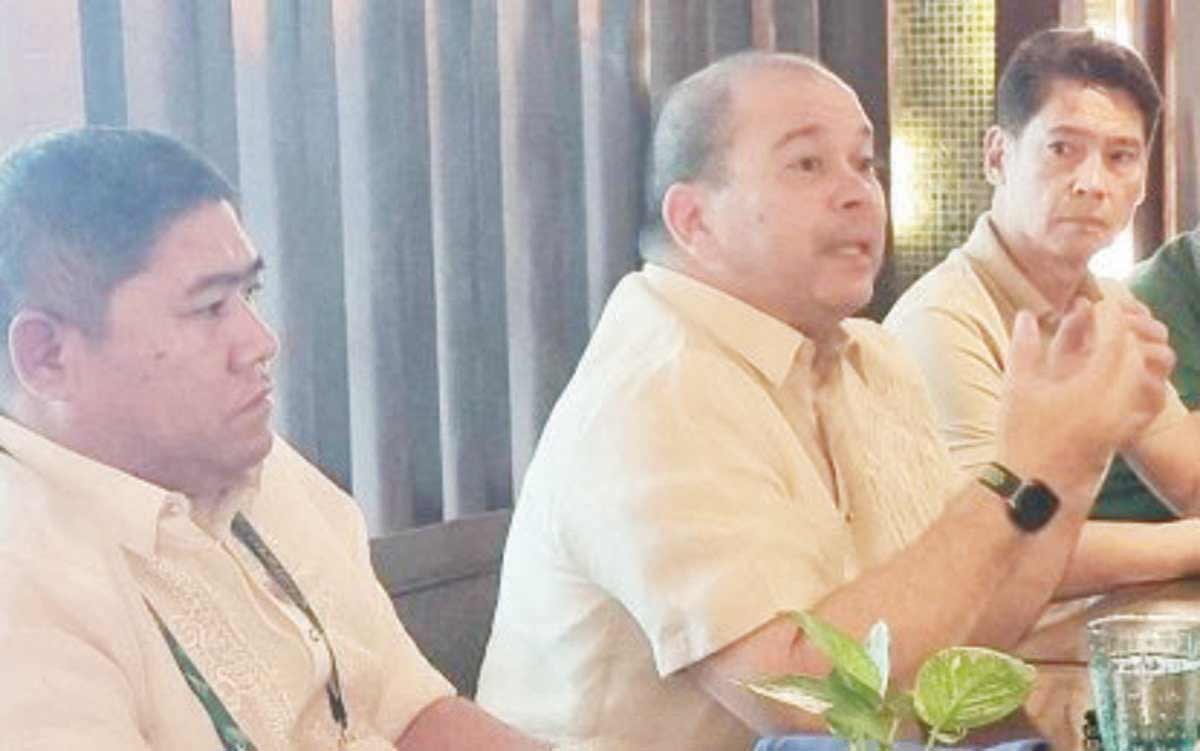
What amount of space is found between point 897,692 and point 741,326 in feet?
3.48

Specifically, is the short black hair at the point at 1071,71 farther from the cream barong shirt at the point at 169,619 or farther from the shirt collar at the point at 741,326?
the cream barong shirt at the point at 169,619

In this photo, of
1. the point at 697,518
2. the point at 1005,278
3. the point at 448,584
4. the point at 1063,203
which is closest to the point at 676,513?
the point at 697,518

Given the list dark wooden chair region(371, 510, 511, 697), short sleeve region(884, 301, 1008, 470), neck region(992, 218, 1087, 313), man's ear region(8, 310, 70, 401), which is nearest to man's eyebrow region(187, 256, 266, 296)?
man's ear region(8, 310, 70, 401)

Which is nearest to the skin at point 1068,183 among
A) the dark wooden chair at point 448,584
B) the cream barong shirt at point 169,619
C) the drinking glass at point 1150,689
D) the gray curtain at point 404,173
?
the gray curtain at point 404,173

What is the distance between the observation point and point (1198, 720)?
5.07 ft

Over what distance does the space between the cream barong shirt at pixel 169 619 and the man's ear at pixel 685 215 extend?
533 millimetres

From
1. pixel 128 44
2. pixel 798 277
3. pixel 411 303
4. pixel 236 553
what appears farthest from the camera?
pixel 411 303

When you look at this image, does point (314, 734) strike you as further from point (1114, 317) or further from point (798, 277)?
point (1114, 317)

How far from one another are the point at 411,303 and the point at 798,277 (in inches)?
34.1

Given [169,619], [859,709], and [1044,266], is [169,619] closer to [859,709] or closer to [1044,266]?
[859,709]

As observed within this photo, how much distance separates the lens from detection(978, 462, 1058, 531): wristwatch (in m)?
2.03

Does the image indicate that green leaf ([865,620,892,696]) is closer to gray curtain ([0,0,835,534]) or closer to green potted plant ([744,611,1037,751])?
green potted plant ([744,611,1037,751])

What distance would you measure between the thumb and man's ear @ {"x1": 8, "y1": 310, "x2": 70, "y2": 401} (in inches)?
39.6

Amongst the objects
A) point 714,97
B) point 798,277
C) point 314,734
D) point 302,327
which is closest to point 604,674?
point 314,734
